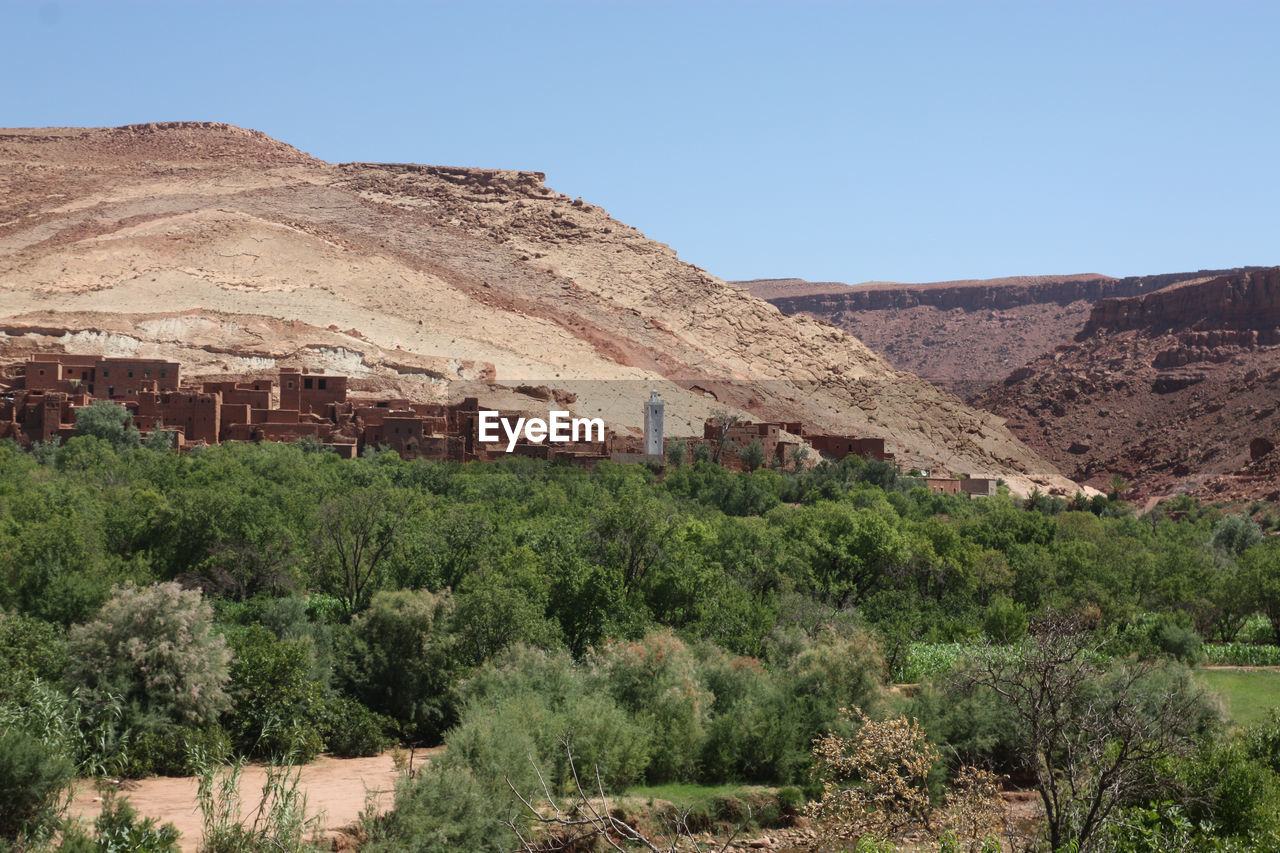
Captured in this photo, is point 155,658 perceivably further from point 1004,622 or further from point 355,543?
point 1004,622

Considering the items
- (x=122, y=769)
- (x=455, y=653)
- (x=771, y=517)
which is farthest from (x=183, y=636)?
(x=771, y=517)

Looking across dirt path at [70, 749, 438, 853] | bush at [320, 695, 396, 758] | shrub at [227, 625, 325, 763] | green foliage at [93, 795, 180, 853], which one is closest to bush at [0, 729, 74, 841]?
dirt path at [70, 749, 438, 853]

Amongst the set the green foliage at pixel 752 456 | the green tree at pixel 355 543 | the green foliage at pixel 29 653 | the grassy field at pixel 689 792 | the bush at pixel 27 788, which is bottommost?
the grassy field at pixel 689 792

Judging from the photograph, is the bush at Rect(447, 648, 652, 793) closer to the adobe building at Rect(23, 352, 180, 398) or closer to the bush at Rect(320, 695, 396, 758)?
the bush at Rect(320, 695, 396, 758)

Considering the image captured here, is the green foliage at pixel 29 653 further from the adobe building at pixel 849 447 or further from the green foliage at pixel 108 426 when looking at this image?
the adobe building at pixel 849 447

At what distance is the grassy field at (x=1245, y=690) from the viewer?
24781 millimetres

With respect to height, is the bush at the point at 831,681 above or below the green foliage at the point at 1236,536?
below

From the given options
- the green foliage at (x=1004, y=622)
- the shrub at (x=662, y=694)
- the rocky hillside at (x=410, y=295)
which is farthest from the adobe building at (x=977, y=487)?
the shrub at (x=662, y=694)

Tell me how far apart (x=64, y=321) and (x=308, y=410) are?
19.8 metres

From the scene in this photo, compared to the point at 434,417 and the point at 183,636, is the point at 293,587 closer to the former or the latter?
the point at 183,636

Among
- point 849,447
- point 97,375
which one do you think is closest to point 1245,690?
point 849,447

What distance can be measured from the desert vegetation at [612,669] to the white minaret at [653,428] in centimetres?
2332

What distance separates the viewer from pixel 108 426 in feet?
174

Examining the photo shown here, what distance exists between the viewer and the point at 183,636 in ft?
72.0
